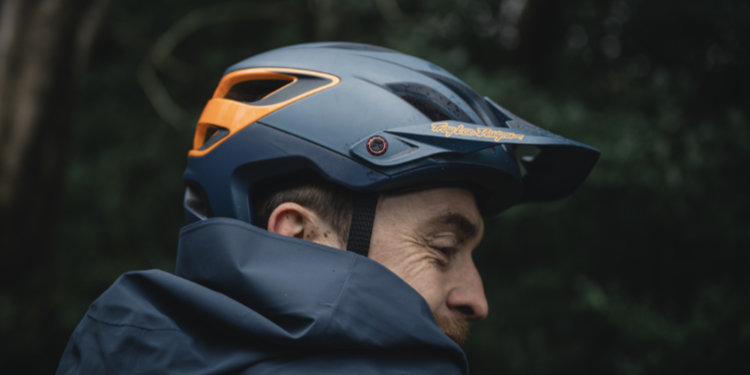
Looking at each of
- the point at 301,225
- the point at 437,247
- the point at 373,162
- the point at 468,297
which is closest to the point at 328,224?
the point at 301,225

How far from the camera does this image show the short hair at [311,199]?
67.8 inches

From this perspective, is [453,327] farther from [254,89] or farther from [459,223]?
[254,89]

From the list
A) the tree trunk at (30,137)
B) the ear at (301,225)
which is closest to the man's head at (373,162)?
the ear at (301,225)

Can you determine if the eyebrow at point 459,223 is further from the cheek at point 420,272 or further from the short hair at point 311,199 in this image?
the short hair at point 311,199

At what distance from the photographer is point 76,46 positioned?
467 centimetres

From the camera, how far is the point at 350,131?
175cm

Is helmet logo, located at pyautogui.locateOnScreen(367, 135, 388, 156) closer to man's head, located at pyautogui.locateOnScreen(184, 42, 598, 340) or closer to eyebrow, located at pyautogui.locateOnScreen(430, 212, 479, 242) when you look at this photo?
man's head, located at pyautogui.locateOnScreen(184, 42, 598, 340)

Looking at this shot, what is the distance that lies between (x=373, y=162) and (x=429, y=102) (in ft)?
1.09

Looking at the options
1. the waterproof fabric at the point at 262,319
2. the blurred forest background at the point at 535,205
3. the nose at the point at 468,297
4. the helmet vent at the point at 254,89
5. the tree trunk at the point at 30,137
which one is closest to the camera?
the waterproof fabric at the point at 262,319

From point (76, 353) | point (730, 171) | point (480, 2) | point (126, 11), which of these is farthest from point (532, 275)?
point (126, 11)

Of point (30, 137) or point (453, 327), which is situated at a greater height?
point (30, 137)

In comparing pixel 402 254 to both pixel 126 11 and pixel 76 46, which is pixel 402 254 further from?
pixel 126 11

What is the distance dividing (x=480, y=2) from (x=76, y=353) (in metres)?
5.80

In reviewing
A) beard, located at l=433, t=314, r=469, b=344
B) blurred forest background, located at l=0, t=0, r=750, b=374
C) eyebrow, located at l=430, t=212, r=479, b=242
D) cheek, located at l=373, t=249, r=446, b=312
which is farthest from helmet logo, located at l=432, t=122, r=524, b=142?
blurred forest background, located at l=0, t=0, r=750, b=374
